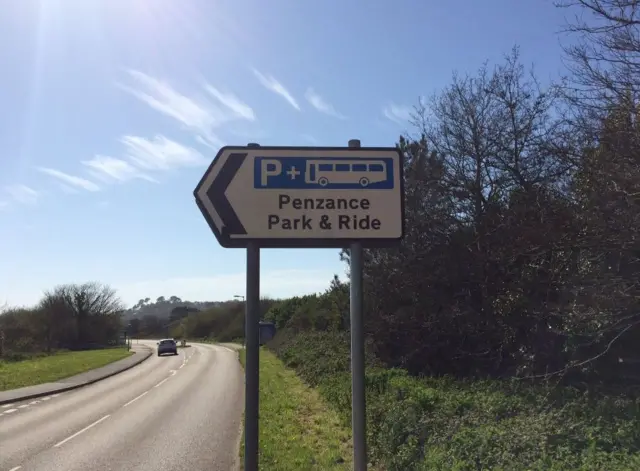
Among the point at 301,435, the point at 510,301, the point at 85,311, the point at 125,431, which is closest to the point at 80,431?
the point at 125,431

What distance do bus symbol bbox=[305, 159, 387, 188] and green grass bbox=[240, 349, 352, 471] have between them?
542cm

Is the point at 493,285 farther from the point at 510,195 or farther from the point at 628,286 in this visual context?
the point at 628,286

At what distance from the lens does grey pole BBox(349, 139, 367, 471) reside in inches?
113

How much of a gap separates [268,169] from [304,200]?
0.26 meters

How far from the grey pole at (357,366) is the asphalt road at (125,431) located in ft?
20.8

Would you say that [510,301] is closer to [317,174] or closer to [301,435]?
[301,435]

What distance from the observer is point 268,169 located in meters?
3.04

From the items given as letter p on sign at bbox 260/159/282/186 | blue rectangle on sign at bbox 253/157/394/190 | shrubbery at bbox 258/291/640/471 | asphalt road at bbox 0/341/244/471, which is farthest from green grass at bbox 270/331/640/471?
letter p on sign at bbox 260/159/282/186

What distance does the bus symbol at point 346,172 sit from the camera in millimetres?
3047

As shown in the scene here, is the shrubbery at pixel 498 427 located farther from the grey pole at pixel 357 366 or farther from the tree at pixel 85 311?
the tree at pixel 85 311

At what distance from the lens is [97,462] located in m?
9.16

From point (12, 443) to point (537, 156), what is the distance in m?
11.8

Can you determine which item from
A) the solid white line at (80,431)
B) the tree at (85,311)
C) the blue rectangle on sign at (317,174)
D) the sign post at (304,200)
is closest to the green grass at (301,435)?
the solid white line at (80,431)

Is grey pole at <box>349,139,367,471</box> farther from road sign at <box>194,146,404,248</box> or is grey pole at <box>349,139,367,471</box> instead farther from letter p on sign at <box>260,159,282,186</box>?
letter p on sign at <box>260,159,282,186</box>
